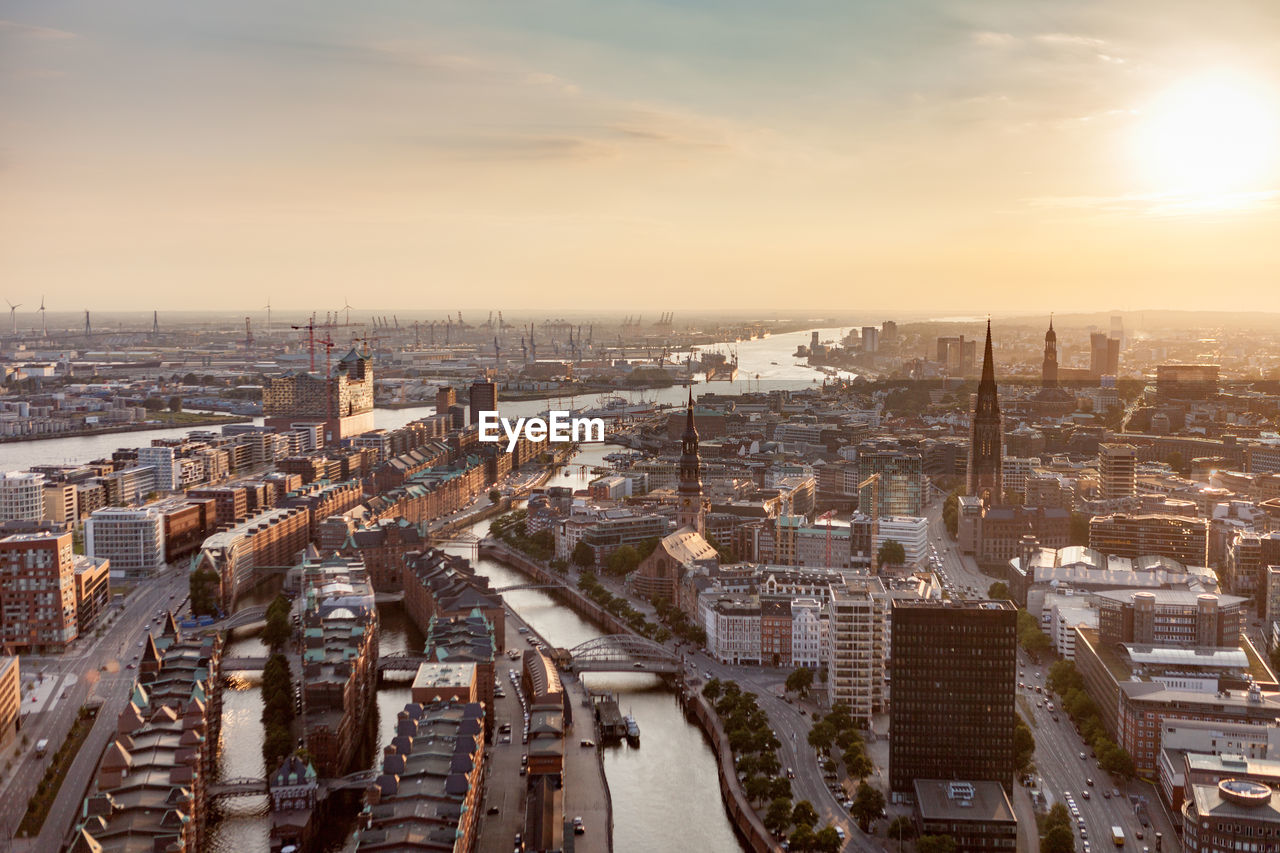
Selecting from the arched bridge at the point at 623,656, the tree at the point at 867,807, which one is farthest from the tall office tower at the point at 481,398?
the tree at the point at 867,807

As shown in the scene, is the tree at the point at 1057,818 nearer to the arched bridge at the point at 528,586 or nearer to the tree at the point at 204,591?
the arched bridge at the point at 528,586

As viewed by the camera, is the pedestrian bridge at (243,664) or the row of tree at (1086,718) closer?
the row of tree at (1086,718)

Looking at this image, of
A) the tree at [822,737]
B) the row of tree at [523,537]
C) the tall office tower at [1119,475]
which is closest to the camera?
the tree at [822,737]

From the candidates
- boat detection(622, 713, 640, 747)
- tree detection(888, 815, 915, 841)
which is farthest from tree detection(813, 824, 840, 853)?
boat detection(622, 713, 640, 747)

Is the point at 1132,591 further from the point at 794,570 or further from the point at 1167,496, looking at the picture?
the point at 1167,496

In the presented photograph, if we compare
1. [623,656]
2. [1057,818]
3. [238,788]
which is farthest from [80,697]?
[1057,818]

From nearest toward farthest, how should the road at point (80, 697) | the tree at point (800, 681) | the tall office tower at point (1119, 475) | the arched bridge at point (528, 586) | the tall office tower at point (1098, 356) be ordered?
the road at point (80, 697)
the tree at point (800, 681)
the arched bridge at point (528, 586)
the tall office tower at point (1119, 475)
the tall office tower at point (1098, 356)

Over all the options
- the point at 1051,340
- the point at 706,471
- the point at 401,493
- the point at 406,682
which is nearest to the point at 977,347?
the point at 1051,340

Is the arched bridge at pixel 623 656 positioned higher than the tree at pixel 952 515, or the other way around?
the tree at pixel 952 515
